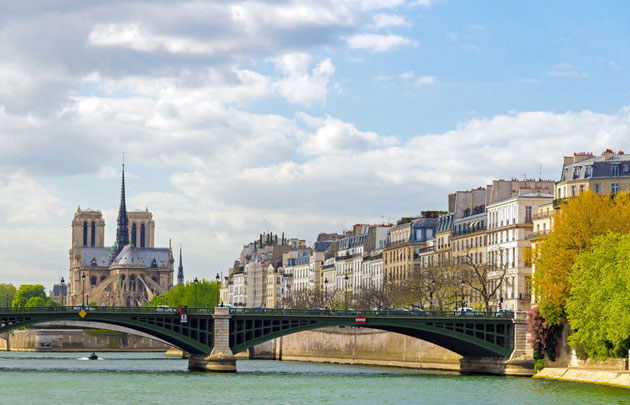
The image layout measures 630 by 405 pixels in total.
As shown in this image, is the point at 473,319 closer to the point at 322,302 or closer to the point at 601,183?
the point at 601,183


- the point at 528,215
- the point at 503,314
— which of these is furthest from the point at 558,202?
the point at 503,314

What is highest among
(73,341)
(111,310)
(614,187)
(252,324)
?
(614,187)

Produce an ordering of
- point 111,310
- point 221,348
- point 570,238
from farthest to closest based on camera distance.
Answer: point 111,310, point 221,348, point 570,238

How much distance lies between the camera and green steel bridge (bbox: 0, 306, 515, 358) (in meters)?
91.1

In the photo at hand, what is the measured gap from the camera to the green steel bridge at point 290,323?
9112 centimetres

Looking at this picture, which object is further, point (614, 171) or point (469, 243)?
point (469, 243)

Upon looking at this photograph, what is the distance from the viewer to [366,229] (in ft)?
516

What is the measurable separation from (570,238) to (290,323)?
2035cm

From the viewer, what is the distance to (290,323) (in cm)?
9412

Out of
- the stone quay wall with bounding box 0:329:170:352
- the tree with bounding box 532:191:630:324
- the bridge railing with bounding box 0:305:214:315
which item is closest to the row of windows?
the bridge railing with bounding box 0:305:214:315

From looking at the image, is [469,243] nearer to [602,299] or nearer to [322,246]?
[602,299]

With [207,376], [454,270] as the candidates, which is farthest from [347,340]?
[207,376]

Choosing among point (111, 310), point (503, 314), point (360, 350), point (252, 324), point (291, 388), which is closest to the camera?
point (291, 388)

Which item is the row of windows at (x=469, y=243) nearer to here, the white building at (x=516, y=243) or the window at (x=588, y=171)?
the white building at (x=516, y=243)
